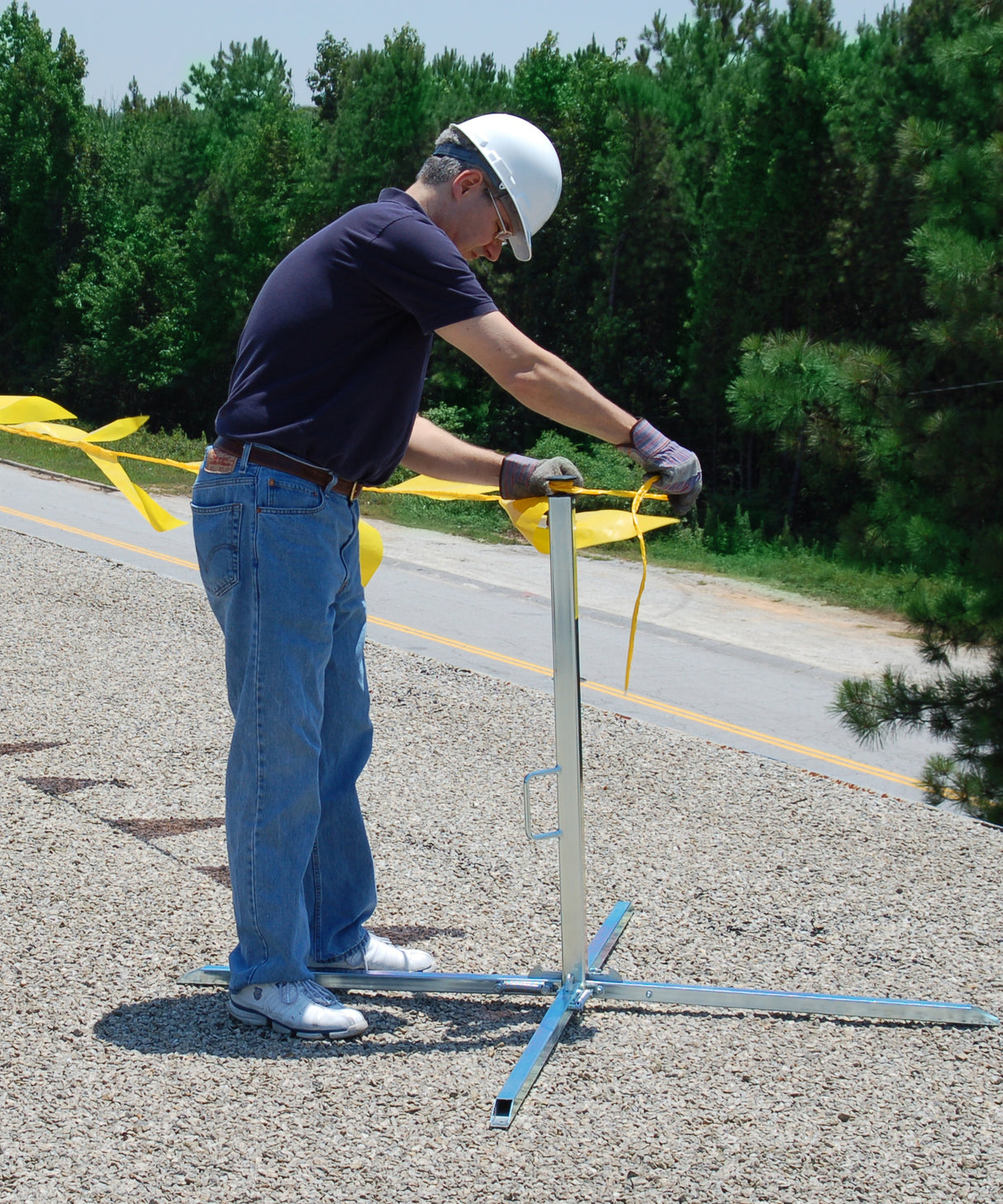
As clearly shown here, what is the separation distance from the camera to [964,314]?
20.3 feet

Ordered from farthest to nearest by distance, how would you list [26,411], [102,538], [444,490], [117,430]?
1. [102,538]
2. [26,411]
3. [117,430]
4. [444,490]

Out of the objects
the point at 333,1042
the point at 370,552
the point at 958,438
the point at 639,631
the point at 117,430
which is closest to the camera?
the point at 333,1042

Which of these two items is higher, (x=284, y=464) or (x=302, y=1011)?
(x=284, y=464)

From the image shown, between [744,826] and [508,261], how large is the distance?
2768cm

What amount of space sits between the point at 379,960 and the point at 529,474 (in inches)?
51.1

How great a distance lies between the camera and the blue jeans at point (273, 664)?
112 inches

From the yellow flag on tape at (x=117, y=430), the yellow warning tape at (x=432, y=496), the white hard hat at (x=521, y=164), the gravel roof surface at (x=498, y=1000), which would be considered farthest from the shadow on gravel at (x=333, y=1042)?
the yellow flag on tape at (x=117, y=430)

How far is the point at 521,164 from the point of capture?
2.84 m

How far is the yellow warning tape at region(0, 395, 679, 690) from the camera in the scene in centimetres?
321

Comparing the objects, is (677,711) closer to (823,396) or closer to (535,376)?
(823,396)

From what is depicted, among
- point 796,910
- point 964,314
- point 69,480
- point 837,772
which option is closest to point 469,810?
point 796,910

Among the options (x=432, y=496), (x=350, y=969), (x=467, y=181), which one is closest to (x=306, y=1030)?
(x=350, y=969)

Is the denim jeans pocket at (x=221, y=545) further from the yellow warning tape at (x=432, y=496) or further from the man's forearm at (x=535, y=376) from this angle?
the man's forearm at (x=535, y=376)

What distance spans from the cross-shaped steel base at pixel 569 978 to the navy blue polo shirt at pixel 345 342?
1.54ft
